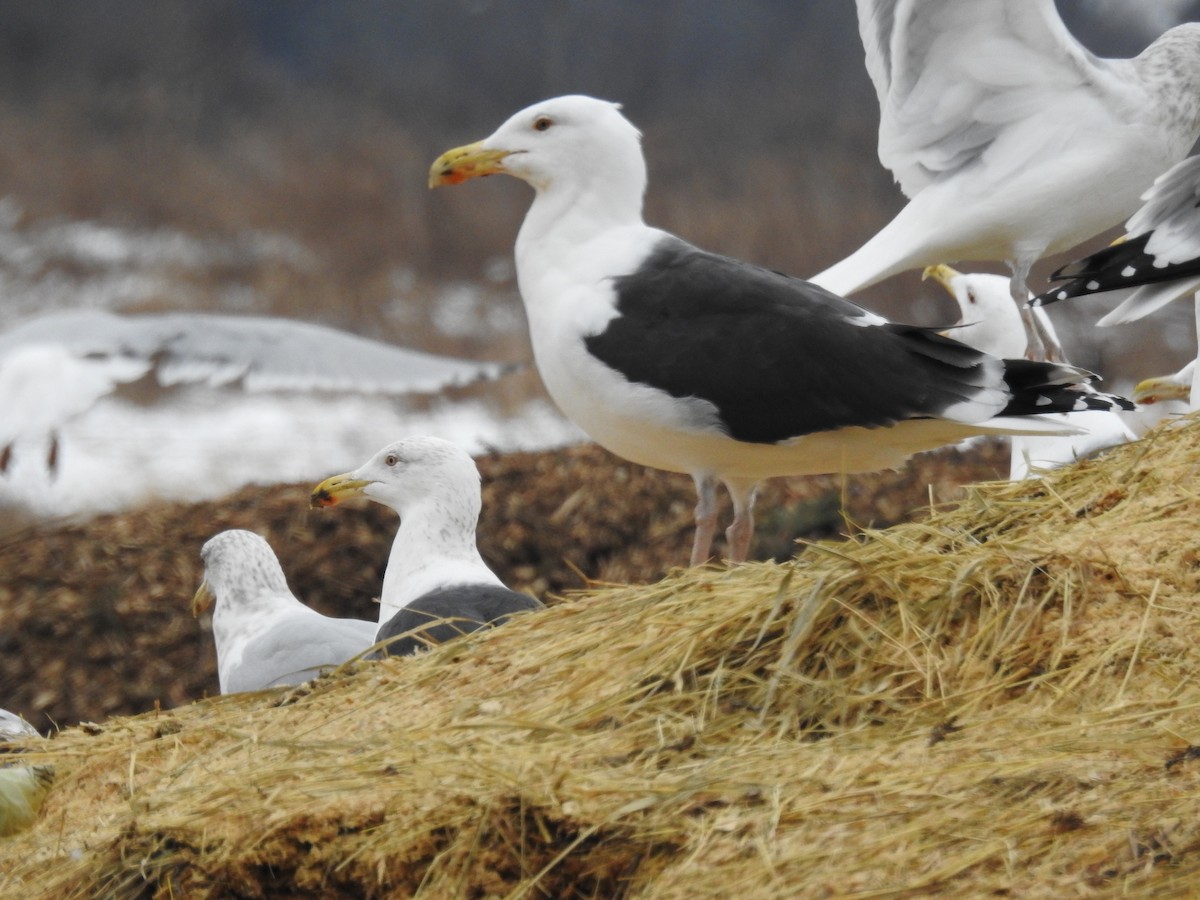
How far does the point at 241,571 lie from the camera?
11.9 ft

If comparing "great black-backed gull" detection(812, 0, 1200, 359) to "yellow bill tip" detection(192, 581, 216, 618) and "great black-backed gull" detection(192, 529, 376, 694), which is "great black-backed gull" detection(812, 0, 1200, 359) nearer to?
"great black-backed gull" detection(192, 529, 376, 694)

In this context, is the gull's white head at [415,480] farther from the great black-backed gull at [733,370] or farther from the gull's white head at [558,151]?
the gull's white head at [558,151]

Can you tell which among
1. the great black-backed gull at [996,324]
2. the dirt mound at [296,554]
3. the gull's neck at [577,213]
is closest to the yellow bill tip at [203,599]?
the dirt mound at [296,554]

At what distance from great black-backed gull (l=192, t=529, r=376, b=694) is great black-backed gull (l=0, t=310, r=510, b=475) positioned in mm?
467

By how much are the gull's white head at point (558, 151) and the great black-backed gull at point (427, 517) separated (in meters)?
→ 0.59

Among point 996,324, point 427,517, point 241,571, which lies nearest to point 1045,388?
point 427,517

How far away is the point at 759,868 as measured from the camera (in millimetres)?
1352

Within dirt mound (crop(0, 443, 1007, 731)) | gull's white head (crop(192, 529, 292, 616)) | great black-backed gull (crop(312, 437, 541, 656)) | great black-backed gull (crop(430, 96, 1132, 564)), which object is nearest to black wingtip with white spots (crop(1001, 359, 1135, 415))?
great black-backed gull (crop(430, 96, 1132, 564))

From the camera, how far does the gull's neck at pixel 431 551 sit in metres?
3.08

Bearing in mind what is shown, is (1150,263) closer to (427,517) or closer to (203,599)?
(427,517)

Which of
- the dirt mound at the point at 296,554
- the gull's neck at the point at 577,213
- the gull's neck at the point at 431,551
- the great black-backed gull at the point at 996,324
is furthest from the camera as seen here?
the dirt mound at the point at 296,554

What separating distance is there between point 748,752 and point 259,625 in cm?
207

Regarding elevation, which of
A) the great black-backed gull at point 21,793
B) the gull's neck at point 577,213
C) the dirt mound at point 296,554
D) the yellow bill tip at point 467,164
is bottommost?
the dirt mound at point 296,554

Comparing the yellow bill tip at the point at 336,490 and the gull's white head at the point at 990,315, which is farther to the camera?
the gull's white head at the point at 990,315
